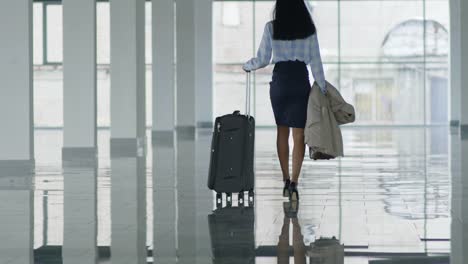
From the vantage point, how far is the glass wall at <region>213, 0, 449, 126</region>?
40.5 m

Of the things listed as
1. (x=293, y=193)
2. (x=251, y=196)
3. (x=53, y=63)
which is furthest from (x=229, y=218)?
(x=53, y=63)

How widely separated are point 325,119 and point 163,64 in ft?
59.3

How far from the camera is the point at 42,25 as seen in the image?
4028 cm

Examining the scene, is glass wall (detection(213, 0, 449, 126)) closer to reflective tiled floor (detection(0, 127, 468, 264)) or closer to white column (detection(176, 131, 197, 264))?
white column (detection(176, 131, 197, 264))

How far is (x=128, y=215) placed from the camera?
7.92 metres

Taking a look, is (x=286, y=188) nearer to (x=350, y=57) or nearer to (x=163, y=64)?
(x=163, y=64)

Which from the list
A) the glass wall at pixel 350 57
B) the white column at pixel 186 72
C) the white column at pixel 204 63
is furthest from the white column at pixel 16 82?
the glass wall at pixel 350 57

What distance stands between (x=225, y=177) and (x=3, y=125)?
17.9 feet

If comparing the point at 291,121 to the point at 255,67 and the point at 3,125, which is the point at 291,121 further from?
the point at 3,125

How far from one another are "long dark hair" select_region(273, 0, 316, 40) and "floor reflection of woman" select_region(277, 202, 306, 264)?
1.57m

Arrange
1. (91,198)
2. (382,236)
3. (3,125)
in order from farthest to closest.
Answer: (3,125) < (91,198) < (382,236)

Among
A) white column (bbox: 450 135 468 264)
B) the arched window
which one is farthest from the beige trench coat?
the arched window

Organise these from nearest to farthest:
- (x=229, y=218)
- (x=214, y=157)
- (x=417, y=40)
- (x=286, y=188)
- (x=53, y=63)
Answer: (x=229, y=218) < (x=214, y=157) < (x=286, y=188) < (x=53, y=63) < (x=417, y=40)

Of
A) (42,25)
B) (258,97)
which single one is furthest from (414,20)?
(42,25)
